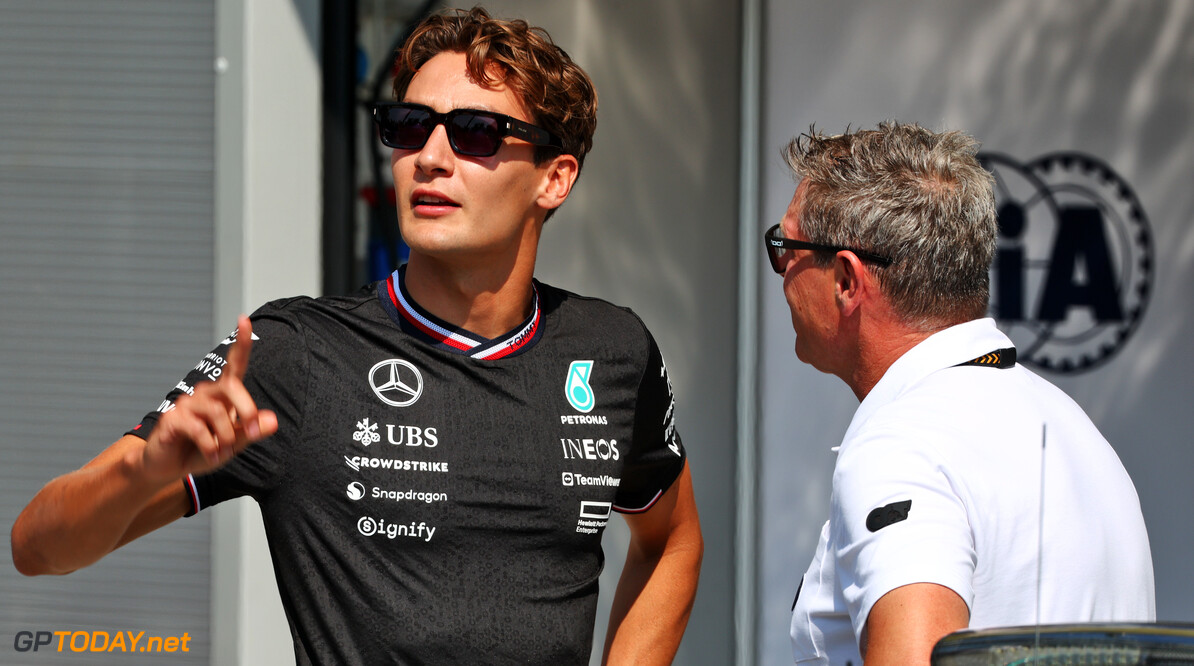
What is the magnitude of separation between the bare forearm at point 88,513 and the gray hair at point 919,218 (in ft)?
3.80

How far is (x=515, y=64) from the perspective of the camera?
209cm

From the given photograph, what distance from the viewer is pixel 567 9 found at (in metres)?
3.57

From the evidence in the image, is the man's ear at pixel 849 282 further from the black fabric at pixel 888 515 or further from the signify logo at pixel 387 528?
the signify logo at pixel 387 528

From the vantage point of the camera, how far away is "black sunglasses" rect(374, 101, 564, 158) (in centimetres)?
202

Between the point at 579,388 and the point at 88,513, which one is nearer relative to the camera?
the point at 88,513

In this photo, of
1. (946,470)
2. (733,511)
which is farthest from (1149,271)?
(946,470)

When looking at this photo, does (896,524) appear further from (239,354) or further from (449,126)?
(449,126)

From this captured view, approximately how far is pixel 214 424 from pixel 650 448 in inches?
39.9

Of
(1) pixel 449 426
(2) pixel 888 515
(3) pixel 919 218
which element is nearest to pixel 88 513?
(1) pixel 449 426

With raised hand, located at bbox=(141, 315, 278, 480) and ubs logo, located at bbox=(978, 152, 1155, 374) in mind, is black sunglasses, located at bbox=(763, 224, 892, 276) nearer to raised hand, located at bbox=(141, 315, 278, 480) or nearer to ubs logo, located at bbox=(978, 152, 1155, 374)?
raised hand, located at bbox=(141, 315, 278, 480)

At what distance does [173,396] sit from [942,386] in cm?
122

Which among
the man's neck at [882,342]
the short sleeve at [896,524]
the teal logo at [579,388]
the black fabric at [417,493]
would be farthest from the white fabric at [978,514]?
the teal logo at [579,388]

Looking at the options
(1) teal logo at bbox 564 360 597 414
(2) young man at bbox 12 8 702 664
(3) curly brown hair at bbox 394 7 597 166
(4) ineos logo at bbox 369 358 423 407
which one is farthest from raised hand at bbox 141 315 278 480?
(3) curly brown hair at bbox 394 7 597 166

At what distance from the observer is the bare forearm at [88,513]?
158cm
